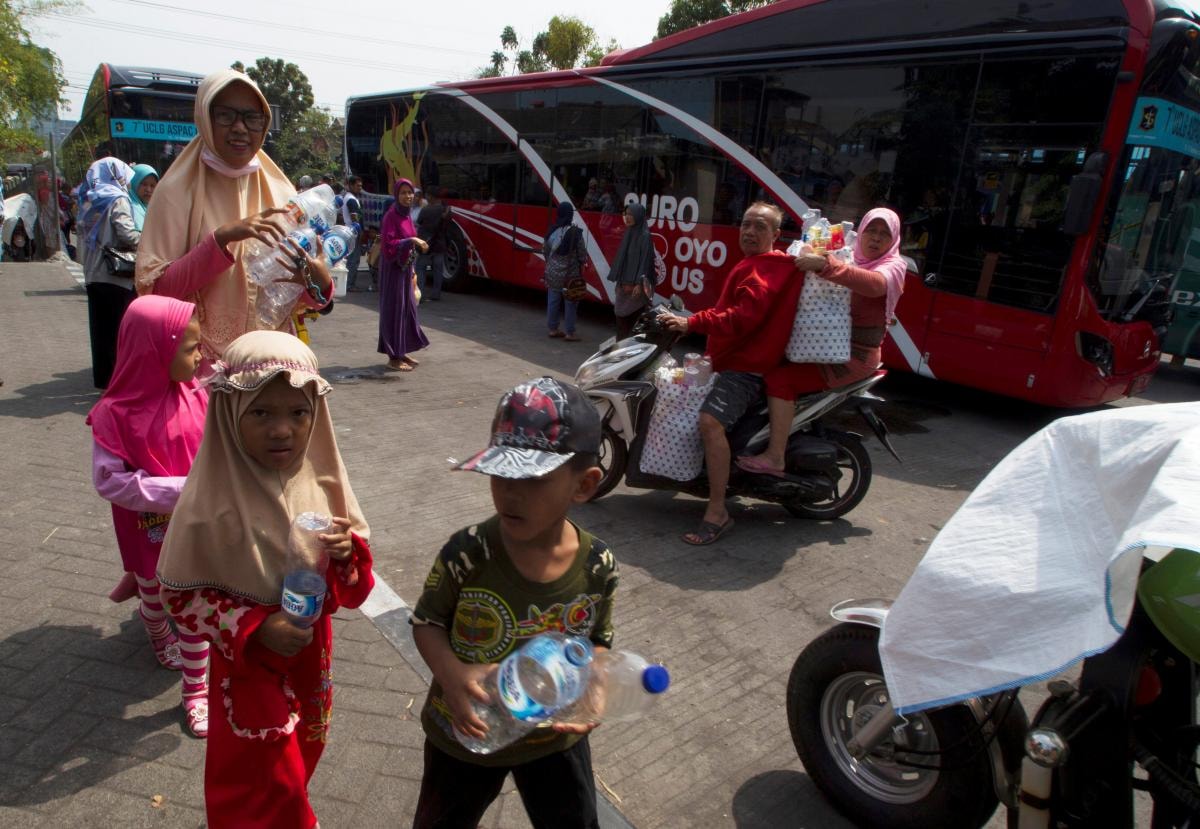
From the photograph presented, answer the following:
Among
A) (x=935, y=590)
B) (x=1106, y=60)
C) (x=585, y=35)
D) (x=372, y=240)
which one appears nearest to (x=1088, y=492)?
(x=935, y=590)

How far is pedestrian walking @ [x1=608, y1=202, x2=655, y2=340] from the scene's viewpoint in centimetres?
945

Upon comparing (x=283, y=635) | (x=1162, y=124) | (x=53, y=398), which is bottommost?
(x=53, y=398)

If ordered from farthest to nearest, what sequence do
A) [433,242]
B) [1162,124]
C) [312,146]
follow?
1. [312,146]
2. [433,242]
3. [1162,124]

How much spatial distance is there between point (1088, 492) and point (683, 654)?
2190 millimetres

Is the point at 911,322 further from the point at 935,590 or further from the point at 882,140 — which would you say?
the point at 935,590

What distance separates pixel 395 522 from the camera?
464cm

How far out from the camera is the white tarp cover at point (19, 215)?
16531mm

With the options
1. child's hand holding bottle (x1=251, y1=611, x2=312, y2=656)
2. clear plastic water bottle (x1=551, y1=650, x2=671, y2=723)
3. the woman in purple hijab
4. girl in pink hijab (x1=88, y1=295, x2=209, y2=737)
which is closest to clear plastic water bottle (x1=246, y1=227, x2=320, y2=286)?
girl in pink hijab (x1=88, y1=295, x2=209, y2=737)

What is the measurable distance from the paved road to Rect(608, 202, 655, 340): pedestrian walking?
269cm

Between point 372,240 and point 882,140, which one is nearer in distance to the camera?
point 882,140

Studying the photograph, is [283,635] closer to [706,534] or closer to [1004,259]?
[706,534]

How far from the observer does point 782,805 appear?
2.65m

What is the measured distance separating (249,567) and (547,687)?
90cm

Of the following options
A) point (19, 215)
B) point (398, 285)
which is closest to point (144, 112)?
point (19, 215)
